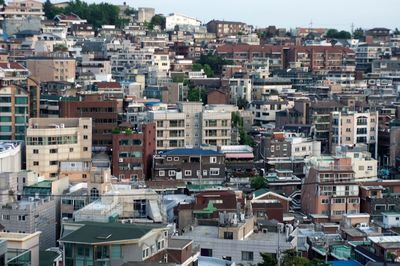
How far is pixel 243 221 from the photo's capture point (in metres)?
12.3

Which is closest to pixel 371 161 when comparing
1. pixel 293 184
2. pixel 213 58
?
pixel 293 184

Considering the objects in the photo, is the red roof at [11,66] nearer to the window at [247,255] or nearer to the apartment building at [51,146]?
the apartment building at [51,146]

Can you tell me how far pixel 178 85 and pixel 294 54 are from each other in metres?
10.4

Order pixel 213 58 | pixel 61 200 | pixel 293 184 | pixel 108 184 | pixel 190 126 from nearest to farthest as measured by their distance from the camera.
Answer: pixel 61 200 → pixel 108 184 → pixel 293 184 → pixel 190 126 → pixel 213 58

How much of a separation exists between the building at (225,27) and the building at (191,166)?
2664cm

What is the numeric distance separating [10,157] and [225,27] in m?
29.5

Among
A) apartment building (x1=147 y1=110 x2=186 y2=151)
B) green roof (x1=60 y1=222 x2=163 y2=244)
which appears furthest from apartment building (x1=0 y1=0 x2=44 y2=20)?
green roof (x1=60 y1=222 x2=163 y2=244)

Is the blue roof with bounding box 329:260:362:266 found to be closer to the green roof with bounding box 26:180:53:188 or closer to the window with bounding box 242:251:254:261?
the window with bounding box 242:251:254:261

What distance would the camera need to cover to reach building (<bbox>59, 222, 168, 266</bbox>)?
973 centimetres

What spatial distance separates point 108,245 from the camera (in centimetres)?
972

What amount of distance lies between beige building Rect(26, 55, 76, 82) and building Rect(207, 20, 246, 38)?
1828 centimetres

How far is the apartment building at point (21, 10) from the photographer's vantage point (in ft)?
128

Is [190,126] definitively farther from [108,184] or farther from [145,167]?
[108,184]

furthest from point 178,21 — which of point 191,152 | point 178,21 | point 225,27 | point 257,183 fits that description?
point 257,183
